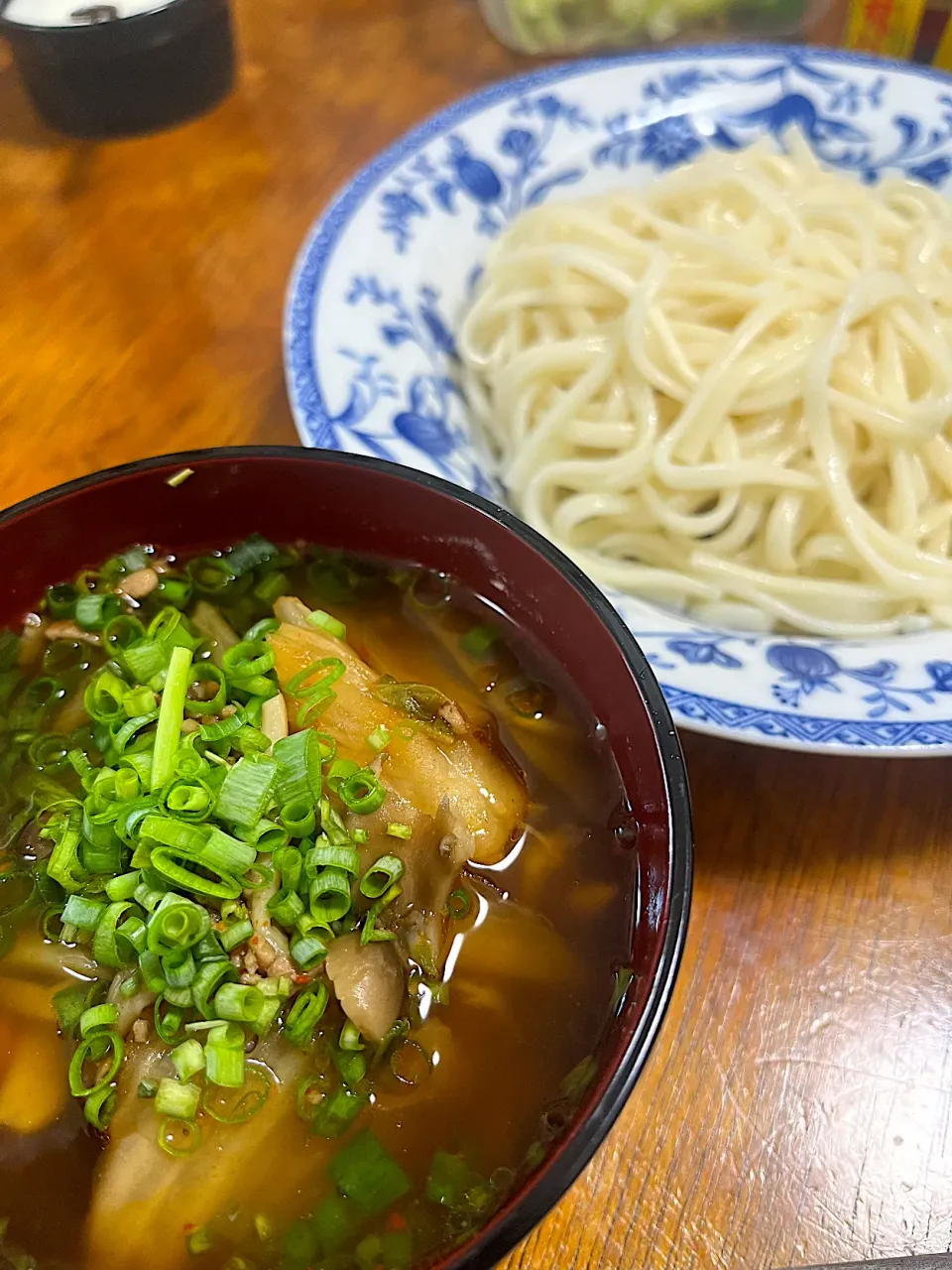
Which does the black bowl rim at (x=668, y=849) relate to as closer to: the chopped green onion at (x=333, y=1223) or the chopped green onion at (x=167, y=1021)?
the chopped green onion at (x=333, y=1223)

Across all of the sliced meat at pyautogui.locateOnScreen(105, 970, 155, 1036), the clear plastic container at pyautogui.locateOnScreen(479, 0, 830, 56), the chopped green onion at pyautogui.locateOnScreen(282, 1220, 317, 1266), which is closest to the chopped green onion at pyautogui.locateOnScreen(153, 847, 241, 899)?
the sliced meat at pyautogui.locateOnScreen(105, 970, 155, 1036)

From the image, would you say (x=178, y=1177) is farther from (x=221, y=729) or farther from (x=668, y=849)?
(x=668, y=849)

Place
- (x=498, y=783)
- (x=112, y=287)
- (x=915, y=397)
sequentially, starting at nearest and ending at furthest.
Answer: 1. (x=498, y=783)
2. (x=915, y=397)
3. (x=112, y=287)

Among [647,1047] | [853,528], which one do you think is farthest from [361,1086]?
[853,528]

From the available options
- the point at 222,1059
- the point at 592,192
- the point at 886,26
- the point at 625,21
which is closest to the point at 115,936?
the point at 222,1059

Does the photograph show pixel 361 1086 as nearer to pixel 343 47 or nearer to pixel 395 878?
pixel 395 878

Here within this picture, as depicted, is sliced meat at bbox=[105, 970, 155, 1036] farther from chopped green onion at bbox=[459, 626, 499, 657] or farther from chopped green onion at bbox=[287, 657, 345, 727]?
chopped green onion at bbox=[459, 626, 499, 657]

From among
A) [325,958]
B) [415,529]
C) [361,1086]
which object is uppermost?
[415,529]
